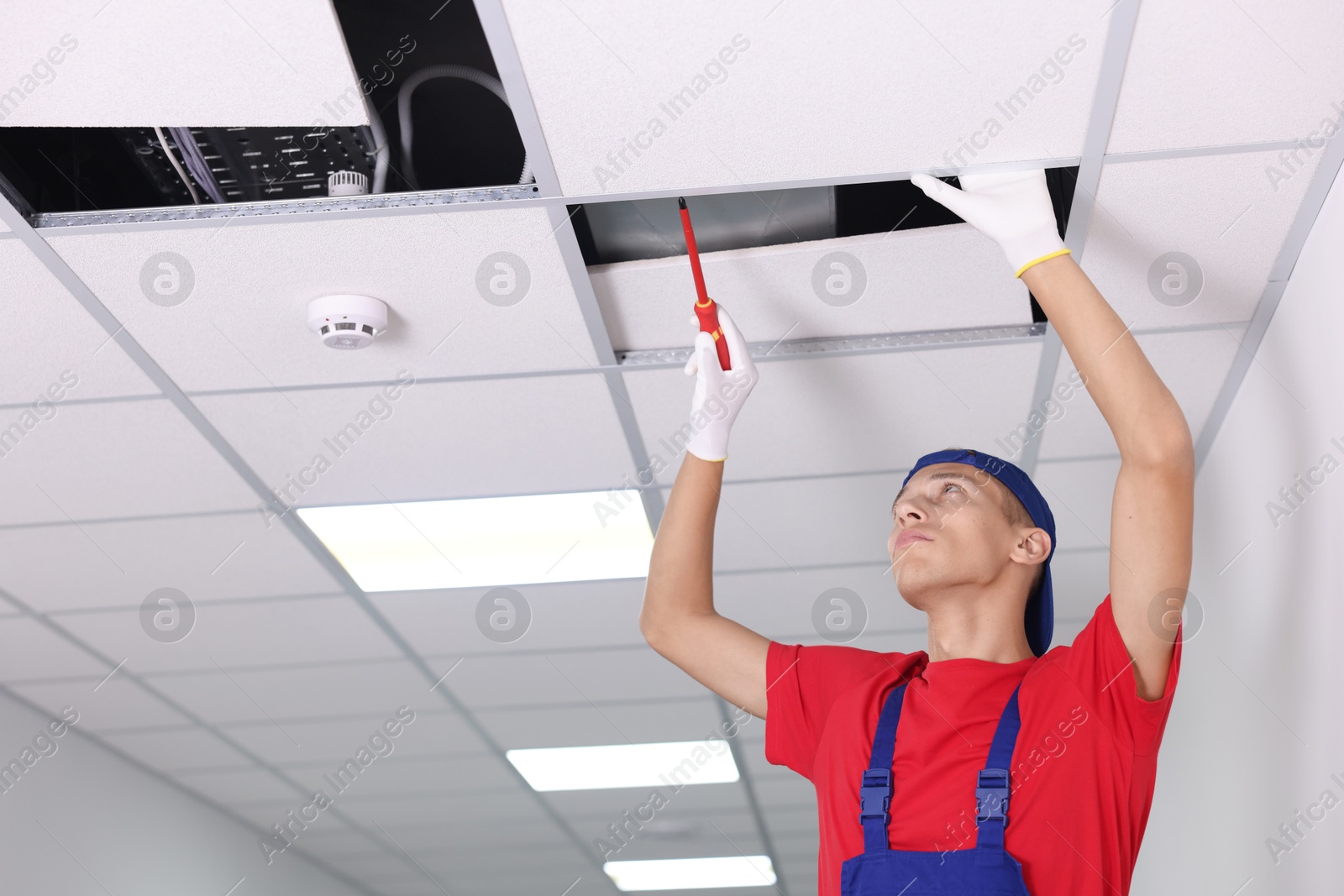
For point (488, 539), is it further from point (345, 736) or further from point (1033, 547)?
point (345, 736)

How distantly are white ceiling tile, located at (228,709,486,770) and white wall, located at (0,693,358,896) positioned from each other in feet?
1.74

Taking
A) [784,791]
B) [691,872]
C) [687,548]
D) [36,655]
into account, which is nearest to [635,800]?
[784,791]

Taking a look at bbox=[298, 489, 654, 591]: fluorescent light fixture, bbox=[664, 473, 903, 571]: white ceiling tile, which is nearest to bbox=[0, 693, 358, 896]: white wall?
bbox=[298, 489, 654, 591]: fluorescent light fixture

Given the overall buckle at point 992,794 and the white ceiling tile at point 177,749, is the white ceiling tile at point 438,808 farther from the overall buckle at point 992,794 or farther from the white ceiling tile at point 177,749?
the overall buckle at point 992,794

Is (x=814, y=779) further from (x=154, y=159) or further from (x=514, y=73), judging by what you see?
(x=154, y=159)

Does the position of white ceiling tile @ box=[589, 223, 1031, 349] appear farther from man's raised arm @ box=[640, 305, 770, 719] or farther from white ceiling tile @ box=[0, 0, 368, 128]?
white ceiling tile @ box=[0, 0, 368, 128]

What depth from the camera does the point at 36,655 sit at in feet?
10.9

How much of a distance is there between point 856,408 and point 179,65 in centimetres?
143

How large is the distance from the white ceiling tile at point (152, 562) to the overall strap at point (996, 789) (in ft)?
6.18

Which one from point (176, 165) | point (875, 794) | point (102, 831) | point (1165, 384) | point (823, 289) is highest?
point (1165, 384)

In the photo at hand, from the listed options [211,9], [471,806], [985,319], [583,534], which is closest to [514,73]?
[211,9]

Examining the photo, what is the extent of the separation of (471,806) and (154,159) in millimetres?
3656

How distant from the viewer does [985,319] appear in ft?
6.73

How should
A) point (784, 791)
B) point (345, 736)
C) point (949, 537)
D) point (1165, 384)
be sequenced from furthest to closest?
1. point (784, 791)
2. point (345, 736)
3. point (1165, 384)
4. point (949, 537)
